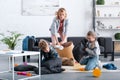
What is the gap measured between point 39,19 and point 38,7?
373mm

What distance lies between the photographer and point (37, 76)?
526cm

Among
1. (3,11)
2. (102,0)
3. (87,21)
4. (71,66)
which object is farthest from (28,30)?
(71,66)

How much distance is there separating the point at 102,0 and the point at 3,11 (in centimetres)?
302

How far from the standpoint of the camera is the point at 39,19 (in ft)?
31.2

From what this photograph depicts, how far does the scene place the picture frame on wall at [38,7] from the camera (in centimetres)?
938

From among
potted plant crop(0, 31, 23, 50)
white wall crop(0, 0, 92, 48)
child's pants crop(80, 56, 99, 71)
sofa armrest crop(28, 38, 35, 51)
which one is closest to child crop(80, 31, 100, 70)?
child's pants crop(80, 56, 99, 71)

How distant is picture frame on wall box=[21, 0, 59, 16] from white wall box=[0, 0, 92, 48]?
0.13m

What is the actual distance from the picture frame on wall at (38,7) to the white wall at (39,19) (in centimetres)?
13

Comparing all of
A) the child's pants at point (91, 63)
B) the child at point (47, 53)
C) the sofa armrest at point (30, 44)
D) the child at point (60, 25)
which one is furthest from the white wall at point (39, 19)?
the child at point (47, 53)

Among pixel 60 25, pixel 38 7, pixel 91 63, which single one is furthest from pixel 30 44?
pixel 91 63

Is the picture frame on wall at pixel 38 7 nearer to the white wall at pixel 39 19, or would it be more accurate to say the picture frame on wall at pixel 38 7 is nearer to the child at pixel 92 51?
the white wall at pixel 39 19

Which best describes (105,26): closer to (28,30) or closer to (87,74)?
(28,30)

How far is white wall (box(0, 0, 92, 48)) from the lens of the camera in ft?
31.0

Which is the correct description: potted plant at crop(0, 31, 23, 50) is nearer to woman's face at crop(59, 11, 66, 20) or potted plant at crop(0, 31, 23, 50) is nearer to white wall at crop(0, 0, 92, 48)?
→ white wall at crop(0, 0, 92, 48)
